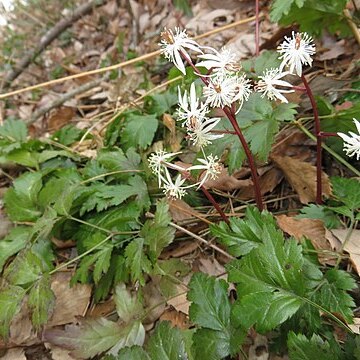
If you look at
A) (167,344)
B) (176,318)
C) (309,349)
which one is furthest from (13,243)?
(309,349)

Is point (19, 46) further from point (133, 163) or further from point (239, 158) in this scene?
point (239, 158)

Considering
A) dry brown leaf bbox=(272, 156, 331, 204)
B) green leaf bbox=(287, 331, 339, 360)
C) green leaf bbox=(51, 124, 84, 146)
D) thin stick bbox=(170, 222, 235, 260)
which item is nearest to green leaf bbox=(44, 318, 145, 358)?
thin stick bbox=(170, 222, 235, 260)

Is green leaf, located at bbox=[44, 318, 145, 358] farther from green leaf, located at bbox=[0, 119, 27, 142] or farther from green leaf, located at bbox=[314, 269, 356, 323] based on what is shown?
green leaf, located at bbox=[0, 119, 27, 142]

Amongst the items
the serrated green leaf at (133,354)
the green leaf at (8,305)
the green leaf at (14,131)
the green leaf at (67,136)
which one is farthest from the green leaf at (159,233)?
the green leaf at (14,131)

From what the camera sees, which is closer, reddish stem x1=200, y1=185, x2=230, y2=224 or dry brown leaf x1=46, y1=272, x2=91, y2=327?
reddish stem x1=200, y1=185, x2=230, y2=224

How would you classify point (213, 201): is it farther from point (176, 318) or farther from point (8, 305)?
point (8, 305)

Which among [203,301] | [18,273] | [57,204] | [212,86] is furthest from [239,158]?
[18,273]

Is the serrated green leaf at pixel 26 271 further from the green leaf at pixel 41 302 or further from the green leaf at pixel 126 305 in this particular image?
the green leaf at pixel 126 305
